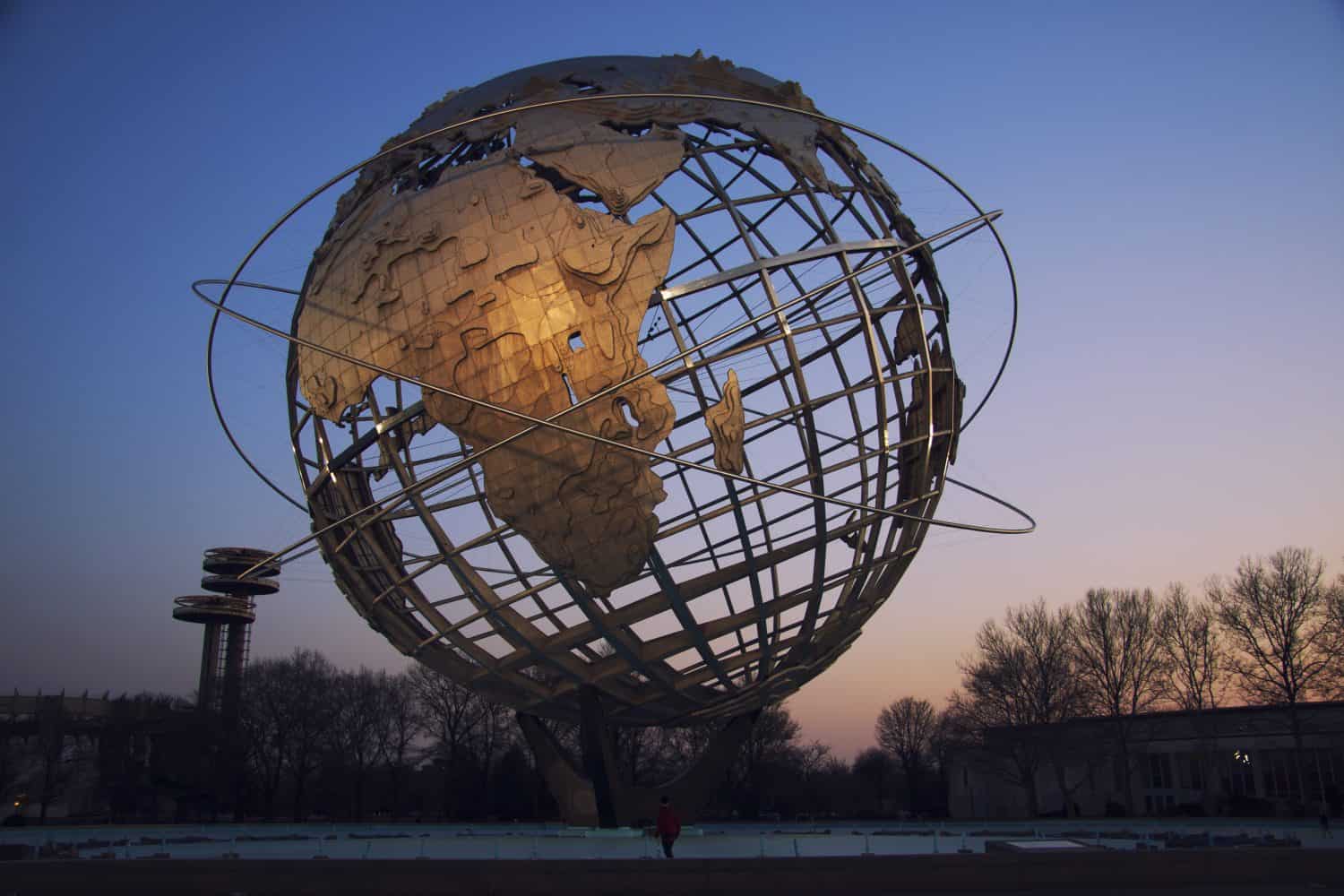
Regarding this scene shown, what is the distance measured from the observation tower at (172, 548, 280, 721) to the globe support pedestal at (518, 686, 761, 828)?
41.2 meters

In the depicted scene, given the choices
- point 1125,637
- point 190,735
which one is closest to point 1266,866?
point 1125,637

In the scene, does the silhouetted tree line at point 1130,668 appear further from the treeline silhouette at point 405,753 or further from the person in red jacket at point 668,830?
the person in red jacket at point 668,830

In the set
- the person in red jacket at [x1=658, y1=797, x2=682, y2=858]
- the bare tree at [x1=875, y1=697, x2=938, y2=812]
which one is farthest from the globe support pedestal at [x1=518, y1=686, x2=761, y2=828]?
the bare tree at [x1=875, y1=697, x2=938, y2=812]

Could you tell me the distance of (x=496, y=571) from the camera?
1085cm

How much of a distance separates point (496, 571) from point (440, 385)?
2541mm

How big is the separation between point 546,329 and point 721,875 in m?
4.75

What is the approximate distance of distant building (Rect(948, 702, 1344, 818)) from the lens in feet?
92.5

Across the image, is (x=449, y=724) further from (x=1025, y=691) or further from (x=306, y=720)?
(x=1025, y=691)

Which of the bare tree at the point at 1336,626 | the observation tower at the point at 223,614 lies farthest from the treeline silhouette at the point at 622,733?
the observation tower at the point at 223,614

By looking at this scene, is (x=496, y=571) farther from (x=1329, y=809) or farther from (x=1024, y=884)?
(x=1329, y=809)

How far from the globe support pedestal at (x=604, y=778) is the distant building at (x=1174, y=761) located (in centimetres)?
1922

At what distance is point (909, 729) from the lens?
143 ft

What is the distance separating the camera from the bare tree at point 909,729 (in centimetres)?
4212

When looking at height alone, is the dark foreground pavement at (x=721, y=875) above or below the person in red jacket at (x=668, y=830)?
below
